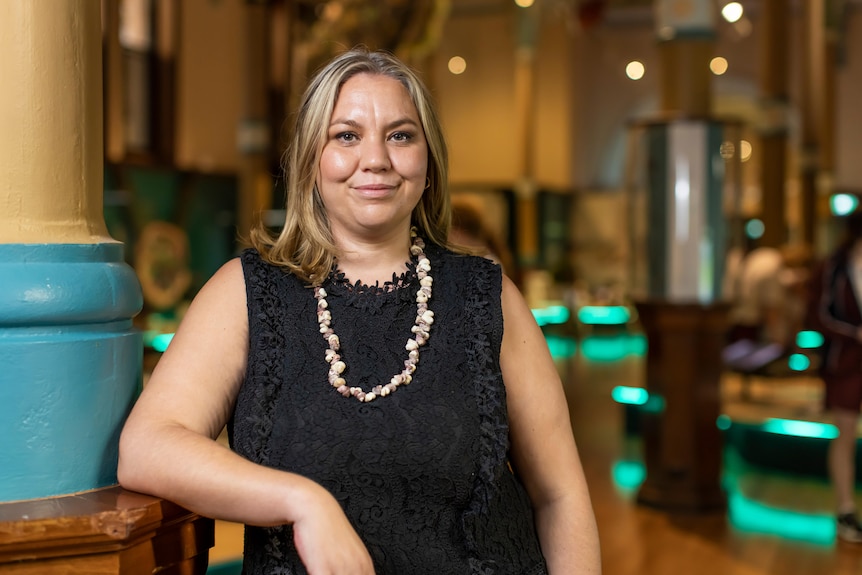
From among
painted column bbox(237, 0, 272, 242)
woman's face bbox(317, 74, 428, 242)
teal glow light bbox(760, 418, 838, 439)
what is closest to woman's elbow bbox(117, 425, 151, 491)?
woman's face bbox(317, 74, 428, 242)

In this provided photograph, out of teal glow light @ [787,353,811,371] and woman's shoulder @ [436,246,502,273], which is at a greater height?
woman's shoulder @ [436,246,502,273]

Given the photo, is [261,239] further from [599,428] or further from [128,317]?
[599,428]

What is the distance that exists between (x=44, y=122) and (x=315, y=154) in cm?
45

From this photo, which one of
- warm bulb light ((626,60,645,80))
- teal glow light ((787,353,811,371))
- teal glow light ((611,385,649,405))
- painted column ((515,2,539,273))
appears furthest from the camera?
warm bulb light ((626,60,645,80))

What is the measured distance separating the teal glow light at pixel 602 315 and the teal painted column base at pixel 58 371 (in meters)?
19.7

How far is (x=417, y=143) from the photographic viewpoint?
1877 mm

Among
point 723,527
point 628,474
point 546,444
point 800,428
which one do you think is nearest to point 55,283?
point 546,444

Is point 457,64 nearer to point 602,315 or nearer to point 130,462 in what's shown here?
point 602,315

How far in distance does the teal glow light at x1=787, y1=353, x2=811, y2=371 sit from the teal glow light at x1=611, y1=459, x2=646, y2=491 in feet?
7.22

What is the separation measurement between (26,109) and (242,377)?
568 mm

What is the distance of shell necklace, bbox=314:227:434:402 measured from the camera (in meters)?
1.75

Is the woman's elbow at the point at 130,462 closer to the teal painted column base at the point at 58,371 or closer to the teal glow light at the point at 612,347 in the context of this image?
the teal painted column base at the point at 58,371

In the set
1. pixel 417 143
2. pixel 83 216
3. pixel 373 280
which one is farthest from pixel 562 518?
pixel 83 216

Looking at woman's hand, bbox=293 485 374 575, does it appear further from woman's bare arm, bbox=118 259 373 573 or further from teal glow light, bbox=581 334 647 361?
teal glow light, bbox=581 334 647 361
